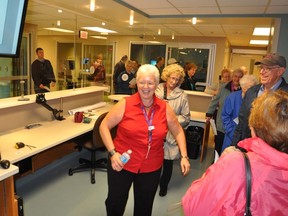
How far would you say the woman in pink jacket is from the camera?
842 millimetres

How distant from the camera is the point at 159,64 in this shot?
20.9 ft

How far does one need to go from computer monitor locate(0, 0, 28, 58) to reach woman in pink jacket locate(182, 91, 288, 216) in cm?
178

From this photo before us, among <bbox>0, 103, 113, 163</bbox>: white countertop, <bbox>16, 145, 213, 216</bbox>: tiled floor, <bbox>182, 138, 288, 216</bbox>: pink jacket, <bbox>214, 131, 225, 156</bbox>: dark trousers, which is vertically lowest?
<bbox>16, 145, 213, 216</bbox>: tiled floor

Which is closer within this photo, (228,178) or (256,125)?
(228,178)

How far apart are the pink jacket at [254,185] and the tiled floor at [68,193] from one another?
4.61ft

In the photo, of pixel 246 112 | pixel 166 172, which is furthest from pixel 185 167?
pixel 166 172

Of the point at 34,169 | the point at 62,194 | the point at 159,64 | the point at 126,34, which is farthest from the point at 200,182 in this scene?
the point at 126,34

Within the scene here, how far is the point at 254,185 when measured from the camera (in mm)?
845

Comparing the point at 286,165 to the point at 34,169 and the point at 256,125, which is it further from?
the point at 34,169

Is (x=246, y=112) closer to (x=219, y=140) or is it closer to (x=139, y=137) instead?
(x=139, y=137)

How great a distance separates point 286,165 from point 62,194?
2480 millimetres

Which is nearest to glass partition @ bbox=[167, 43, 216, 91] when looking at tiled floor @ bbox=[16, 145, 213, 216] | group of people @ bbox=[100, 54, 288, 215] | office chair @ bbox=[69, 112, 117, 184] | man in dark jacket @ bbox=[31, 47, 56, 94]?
man in dark jacket @ bbox=[31, 47, 56, 94]

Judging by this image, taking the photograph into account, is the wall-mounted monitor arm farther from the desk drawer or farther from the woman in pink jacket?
the woman in pink jacket

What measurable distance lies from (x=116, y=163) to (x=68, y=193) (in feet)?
4.94
